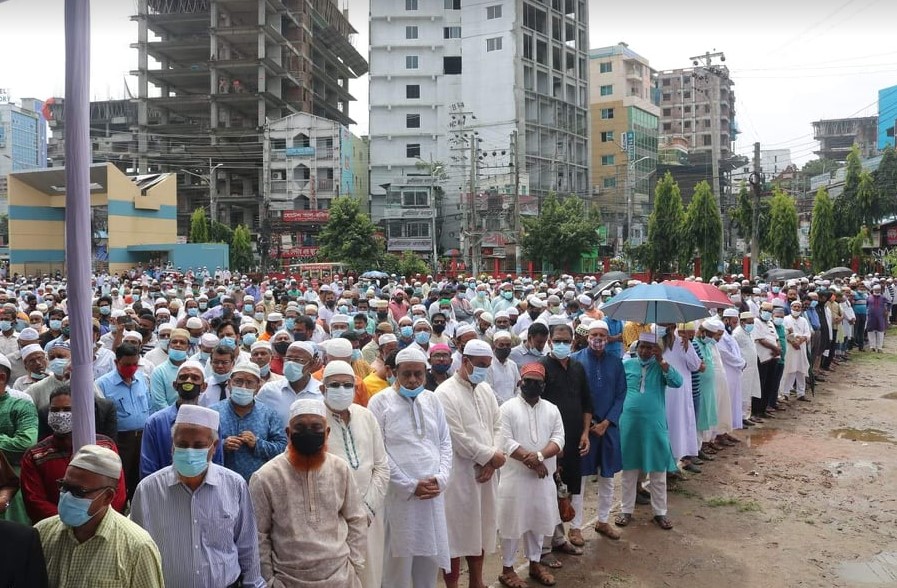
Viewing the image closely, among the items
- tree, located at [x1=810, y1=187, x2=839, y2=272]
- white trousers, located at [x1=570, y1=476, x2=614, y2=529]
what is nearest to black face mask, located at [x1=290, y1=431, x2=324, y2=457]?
white trousers, located at [x1=570, y1=476, x2=614, y2=529]

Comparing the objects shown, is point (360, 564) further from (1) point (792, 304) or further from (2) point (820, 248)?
(2) point (820, 248)

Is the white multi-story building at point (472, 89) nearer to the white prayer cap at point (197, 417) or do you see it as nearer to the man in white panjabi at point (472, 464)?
the man in white panjabi at point (472, 464)

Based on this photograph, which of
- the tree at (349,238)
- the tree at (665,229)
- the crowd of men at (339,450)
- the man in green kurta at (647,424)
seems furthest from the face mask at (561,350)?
the tree at (349,238)

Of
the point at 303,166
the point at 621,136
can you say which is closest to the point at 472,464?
the point at 303,166

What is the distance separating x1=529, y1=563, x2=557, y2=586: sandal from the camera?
5215 mm

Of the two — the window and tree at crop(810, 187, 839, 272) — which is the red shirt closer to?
tree at crop(810, 187, 839, 272)

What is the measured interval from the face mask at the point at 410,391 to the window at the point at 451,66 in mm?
57632

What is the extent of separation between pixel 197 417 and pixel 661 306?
4720 millimetres

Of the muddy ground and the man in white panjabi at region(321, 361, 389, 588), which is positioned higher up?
the man in white panjabi at region(321, 361, 389, 588)

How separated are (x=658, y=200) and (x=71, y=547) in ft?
114

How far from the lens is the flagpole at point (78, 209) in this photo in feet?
9.59

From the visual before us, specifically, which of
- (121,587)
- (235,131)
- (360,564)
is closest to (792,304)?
(360,564)

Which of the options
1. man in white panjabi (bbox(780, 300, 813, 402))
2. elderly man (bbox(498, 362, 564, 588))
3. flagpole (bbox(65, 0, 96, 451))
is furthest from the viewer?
man in white panjabi (bbox(780, 300, 813, 402))

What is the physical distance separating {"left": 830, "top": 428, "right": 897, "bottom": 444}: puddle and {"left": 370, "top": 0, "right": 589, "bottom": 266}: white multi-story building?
4678 centimetres
